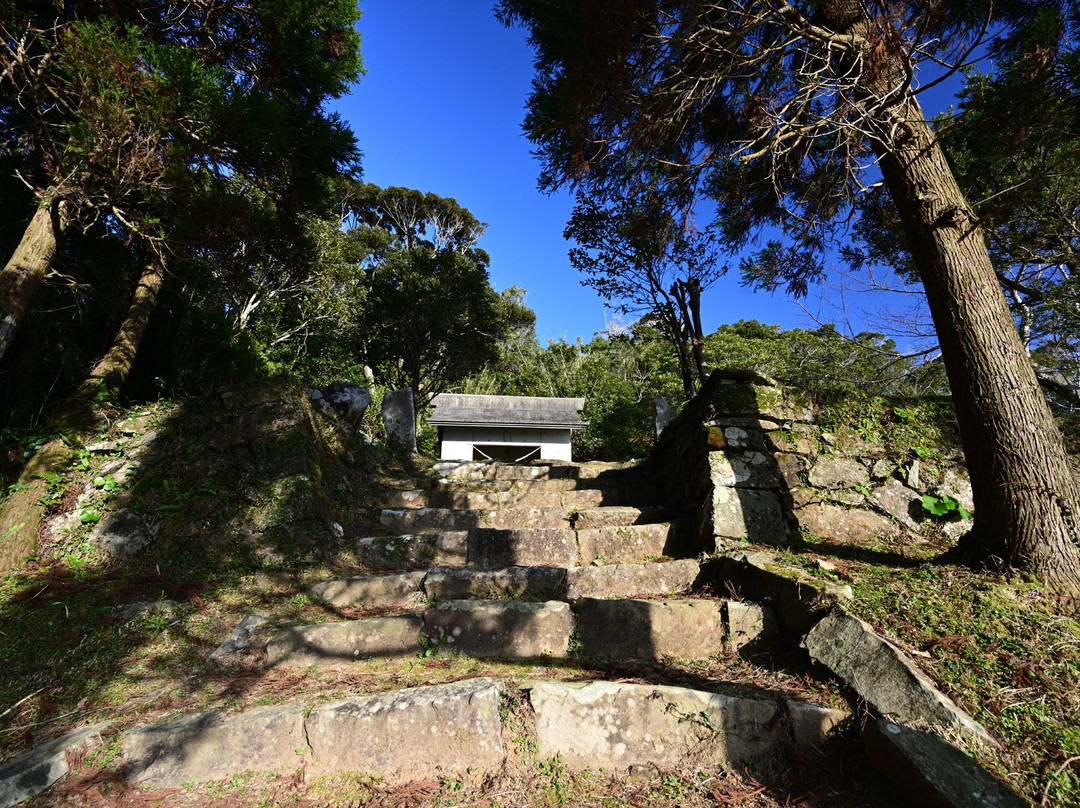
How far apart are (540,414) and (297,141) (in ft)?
35.1

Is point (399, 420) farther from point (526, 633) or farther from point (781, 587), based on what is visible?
point (781, 587)

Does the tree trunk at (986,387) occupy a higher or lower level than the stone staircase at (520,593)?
higher

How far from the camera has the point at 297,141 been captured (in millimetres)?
5559

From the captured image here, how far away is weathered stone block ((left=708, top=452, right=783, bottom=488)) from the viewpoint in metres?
3.88

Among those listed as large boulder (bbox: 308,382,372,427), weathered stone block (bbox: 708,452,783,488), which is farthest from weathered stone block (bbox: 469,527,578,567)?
large boulder (bbox: 308,382,372,427)

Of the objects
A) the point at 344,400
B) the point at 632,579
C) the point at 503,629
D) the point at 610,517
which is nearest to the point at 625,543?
the point at 610,517

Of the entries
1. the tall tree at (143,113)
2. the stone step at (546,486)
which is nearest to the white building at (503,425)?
the stone step at (546,486)

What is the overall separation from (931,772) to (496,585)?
233cm

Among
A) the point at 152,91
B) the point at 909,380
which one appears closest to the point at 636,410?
the point at 909,380

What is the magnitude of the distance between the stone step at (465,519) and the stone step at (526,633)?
1.60 metres

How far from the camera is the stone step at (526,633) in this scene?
2.80 metres

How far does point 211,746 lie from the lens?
82.7 inches

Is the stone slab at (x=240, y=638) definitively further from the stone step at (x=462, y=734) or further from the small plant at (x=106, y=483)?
the small plant at (x=106, y=483)

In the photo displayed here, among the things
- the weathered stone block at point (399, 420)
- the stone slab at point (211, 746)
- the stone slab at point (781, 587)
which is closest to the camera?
the stone slab at point (211, 746)
